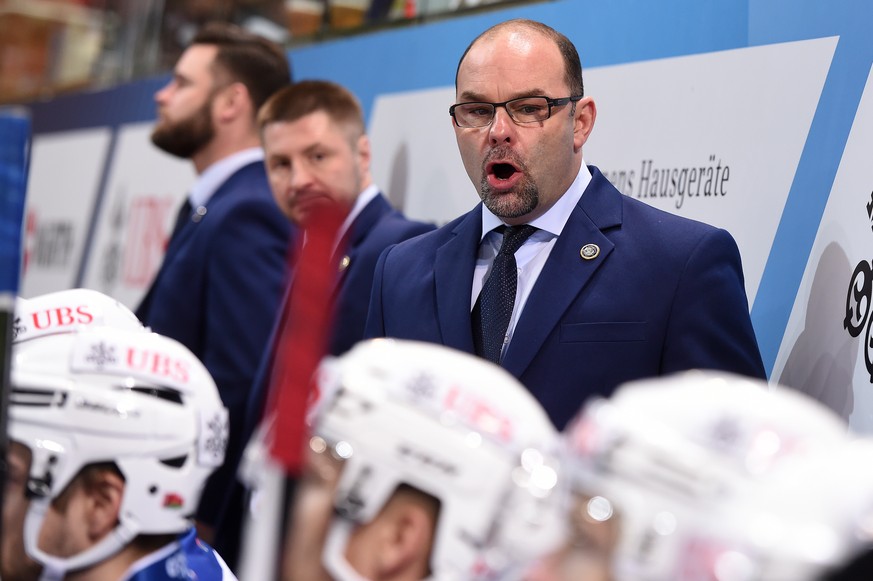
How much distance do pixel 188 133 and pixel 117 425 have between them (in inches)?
124

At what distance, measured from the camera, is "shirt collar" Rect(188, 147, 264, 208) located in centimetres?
540

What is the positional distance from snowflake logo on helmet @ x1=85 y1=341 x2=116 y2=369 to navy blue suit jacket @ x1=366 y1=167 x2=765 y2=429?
3.41 ft

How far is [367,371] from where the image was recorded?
2.16m

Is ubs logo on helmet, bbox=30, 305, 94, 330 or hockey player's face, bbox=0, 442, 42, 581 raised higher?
ubs logo on helmet, bbox=30, 305, 94, 330

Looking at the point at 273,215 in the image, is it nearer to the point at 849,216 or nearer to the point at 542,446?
the point at 849,216

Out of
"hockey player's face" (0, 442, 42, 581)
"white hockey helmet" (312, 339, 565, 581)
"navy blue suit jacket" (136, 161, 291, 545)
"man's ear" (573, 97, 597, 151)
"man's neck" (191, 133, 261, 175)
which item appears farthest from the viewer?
"man's neck" (191, 133, 261, 175)

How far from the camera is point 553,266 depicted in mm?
3520

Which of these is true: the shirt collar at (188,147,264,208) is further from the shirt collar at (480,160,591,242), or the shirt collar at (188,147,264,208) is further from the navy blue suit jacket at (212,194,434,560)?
the shirt collar at (480,160,591,242)

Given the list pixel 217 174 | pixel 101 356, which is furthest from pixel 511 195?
pixel 217 174

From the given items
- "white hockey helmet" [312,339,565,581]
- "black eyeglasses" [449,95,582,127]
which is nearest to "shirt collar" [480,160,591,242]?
"black eyeglasses" [449,95,582,127]

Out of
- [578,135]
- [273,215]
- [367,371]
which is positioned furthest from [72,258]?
[367,371]

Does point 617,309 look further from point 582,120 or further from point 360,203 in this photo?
point 360,203

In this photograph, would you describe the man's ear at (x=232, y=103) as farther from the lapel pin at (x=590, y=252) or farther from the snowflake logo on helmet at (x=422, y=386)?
the snowflake logo on helmet at (x=422, y=386)

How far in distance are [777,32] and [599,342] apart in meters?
0.97
